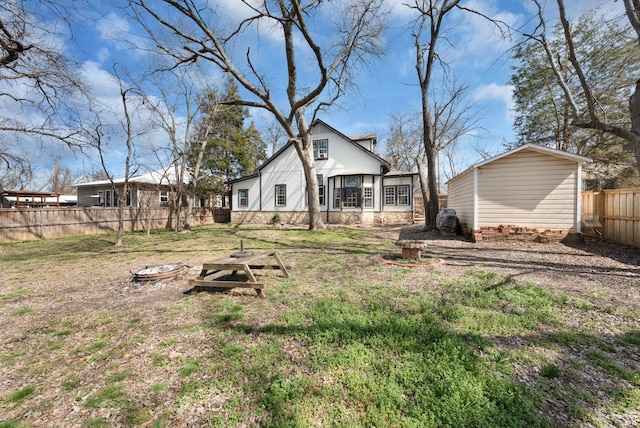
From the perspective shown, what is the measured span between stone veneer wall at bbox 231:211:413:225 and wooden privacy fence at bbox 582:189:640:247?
10.6 meters

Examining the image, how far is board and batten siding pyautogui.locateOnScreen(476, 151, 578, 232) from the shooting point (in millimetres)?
8656

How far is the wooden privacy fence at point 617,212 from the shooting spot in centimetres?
767

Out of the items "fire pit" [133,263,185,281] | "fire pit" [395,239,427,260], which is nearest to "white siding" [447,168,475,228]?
"fire pit" [395,239,427,260]

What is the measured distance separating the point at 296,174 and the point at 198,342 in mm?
18783

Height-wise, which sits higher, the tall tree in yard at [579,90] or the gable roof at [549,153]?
the tall tree in yard at [579,90]

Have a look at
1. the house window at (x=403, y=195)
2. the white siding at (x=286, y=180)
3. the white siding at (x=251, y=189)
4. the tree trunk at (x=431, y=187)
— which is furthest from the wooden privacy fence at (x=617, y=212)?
the white siding at (x=251, y=189)

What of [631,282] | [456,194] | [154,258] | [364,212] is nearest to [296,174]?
[364,212]

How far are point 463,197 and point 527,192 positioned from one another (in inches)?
102

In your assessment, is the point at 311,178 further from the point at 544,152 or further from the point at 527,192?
the point at 544,152

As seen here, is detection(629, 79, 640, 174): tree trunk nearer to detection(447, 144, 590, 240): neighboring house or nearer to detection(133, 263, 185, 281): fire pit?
detection(447, 144, 590, 240): neighboring house

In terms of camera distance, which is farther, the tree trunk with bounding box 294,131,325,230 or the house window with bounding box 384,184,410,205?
the house window with bounding box 384,184,410,205

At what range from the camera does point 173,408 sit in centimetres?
209

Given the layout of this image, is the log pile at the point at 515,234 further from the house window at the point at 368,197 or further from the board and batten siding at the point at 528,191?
the house window at the point at 368,197

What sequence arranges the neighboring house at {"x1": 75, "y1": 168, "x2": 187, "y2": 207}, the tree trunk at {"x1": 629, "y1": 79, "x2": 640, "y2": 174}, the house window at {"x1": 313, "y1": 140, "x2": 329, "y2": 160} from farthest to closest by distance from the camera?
the neighboring house at {"x1": 75, "y1": 168, "x2": 187, "y2": 207}, the house window at {"x1": 313, "y1": 140, "x2": 329, "y2": 160}, the tree trunk at {"x1": 629, "y1": 79, "x2": 640, "y2": 174}
